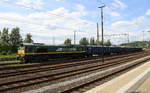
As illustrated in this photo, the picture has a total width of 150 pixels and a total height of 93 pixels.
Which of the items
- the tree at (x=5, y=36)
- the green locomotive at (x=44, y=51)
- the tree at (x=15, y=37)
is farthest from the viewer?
the tree at (x=15, y=37)

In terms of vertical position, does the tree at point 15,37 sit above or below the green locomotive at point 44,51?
above

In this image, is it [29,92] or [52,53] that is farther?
[52,53]

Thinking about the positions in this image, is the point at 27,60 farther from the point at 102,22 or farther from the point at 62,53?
the point at 102,22

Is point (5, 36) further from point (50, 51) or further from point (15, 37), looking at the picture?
point (50, 51)

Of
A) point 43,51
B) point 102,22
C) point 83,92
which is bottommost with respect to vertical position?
point 83,92

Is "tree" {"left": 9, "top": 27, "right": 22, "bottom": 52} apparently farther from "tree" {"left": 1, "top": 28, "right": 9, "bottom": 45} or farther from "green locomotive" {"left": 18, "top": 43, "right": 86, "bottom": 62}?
"green locomotive" {"left": 18, "top": 43, "right": 86, "bottom": 62}

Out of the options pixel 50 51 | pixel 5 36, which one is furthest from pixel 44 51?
pixel 5 36

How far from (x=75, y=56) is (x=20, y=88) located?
1085 inches

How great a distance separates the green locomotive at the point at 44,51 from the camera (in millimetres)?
28328

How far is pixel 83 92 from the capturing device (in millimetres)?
10500

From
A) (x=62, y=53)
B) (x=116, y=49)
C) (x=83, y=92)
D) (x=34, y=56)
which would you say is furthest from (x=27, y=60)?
(x=116, y=49)

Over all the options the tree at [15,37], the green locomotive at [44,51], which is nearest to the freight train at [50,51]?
the green locomotive at [44,51]

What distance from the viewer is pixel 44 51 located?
3105 centimetres

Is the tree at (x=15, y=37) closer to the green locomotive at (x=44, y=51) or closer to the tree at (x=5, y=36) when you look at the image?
the tree at (x=5, y=36)
